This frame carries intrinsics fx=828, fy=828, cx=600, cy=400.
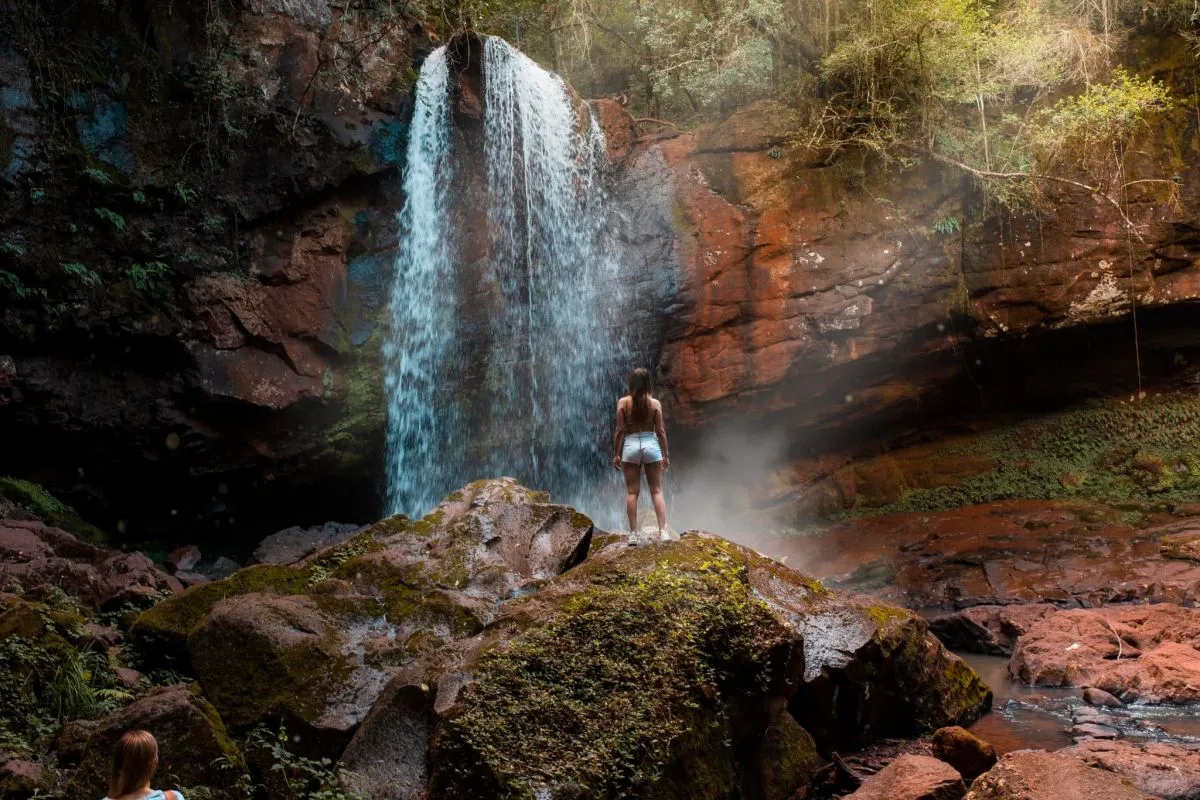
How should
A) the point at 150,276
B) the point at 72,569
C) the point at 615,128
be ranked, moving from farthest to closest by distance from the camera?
the point at 615,128
the point at 150,276
the point at 72,569

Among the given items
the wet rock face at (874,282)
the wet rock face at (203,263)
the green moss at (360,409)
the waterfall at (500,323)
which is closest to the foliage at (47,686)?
the wet rock face at (203,263)

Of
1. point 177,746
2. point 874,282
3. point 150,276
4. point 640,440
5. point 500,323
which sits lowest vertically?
point 177,746

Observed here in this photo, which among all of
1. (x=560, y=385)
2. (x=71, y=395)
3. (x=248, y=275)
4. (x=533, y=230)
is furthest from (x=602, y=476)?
(x=71, y=395)

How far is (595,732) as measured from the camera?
4.16 metres

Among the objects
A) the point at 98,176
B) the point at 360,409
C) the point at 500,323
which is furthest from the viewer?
the point at 500,323

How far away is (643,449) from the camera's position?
7.36 metres

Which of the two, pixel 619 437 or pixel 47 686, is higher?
pixel 619 437

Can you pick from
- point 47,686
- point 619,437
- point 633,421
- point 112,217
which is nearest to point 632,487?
point 619,437

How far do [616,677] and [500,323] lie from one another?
29.6 feet

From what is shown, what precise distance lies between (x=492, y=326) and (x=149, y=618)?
24.6 feet

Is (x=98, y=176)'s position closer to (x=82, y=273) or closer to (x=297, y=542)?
(x=82, y=273)

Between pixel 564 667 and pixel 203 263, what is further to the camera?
pixel 203 263

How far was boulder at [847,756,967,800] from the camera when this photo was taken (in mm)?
4352

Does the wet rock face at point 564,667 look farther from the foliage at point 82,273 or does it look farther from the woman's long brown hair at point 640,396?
the foliage at point 82,273
